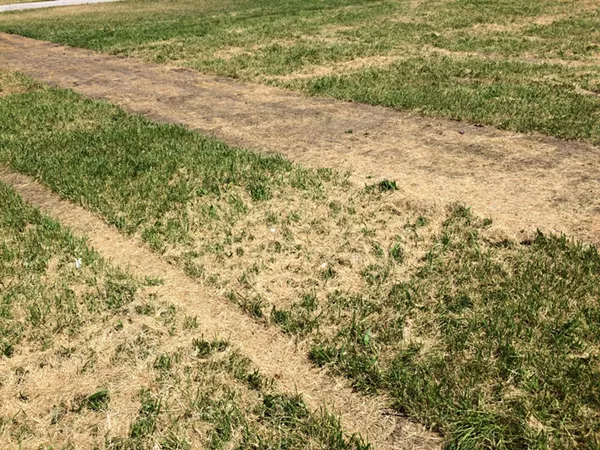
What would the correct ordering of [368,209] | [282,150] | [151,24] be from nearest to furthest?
1. [368,209]
2. [282,150]
3. [151,24]

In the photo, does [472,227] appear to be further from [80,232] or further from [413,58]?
[413,58]

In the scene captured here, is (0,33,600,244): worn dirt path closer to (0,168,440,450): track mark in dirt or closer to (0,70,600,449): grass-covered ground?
(0,70,600,449): grass-covered ground

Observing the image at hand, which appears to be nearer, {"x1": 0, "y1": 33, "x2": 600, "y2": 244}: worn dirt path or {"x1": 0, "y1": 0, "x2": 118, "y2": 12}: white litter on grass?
{"x1": 0, "y1": 33, "x2": 600, "y2": 244}: worn dirt path

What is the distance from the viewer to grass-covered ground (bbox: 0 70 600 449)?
3.11 metres

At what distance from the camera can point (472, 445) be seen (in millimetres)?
2828

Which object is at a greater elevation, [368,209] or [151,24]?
[151,24]

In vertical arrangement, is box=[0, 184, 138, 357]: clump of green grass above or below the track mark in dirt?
above

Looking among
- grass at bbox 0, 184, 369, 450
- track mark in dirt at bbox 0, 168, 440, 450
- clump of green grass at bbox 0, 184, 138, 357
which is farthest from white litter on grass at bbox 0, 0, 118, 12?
grass at bbox 0, 184, 369, 450

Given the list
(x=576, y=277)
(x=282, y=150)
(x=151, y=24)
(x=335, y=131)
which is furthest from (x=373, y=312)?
(x=151, y=24)

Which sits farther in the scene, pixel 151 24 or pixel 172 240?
pixel 151 24

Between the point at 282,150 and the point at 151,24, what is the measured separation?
55.3 feet

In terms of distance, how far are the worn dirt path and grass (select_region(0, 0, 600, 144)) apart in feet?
2.03

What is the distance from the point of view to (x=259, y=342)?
375cm

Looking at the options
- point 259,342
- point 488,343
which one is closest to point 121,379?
point 259,342
